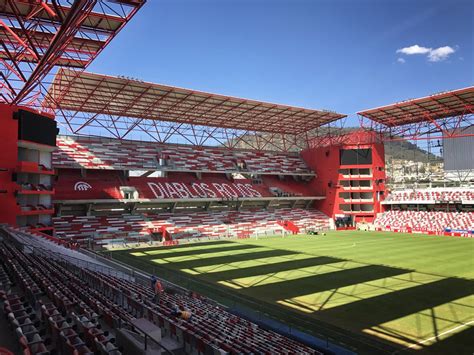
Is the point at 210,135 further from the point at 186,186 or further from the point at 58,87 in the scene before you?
the point at 58,87

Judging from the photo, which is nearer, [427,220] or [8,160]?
[8,160]

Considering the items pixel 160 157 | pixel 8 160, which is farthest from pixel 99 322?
pixel 160 157

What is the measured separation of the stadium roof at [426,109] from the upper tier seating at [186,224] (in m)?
17.4

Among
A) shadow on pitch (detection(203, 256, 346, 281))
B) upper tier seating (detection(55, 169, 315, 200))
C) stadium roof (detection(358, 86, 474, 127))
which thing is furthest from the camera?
upper tier seating (detection(55, 169, 315, 200))

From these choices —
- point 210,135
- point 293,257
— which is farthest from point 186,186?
point 293,257

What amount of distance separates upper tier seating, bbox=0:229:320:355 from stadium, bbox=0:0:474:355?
0.24 feet

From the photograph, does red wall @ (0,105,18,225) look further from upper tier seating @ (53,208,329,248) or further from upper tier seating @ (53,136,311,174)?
upper tier seating @ (53,136,311,174)

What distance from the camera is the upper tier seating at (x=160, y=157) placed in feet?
146

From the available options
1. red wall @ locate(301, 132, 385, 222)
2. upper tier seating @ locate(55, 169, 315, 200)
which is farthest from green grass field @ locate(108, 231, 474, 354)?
red wall @ locate(301, 132, 385, 222)

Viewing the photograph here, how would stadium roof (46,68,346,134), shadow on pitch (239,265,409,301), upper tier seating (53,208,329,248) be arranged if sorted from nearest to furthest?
shadow on pitch (239,265,409,301)
stadium roof (46,68,346,134)
upper tier seating (53,208,329,248)

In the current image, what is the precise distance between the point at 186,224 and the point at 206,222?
2972 mm

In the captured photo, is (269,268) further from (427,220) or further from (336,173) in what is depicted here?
(336,173)

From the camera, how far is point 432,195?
51.5 m

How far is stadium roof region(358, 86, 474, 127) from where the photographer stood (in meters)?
40.9
